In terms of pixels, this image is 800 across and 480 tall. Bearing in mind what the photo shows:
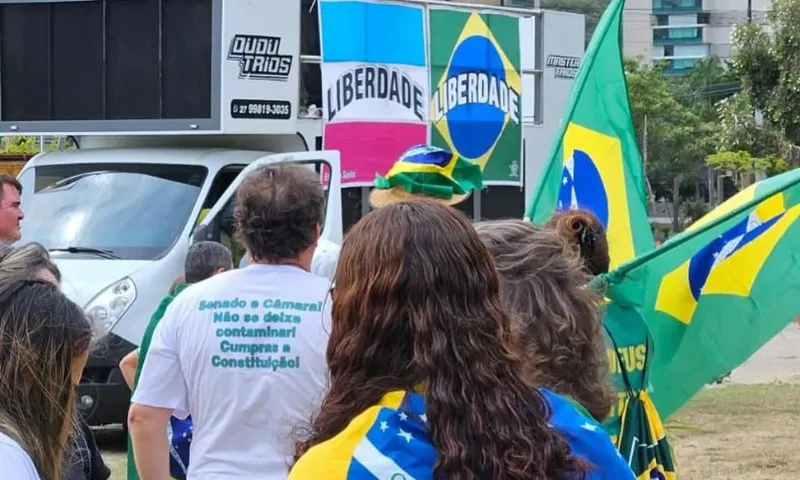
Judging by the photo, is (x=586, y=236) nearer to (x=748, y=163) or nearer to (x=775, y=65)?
(x=775, y=65)

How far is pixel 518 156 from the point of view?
11.5m

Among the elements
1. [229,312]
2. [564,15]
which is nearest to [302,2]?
[564,15]

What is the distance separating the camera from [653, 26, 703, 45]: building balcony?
105 meters

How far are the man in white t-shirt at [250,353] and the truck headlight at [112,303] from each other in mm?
4945

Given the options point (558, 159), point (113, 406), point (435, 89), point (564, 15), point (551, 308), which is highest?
point (564, 15)

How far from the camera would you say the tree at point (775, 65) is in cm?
2467

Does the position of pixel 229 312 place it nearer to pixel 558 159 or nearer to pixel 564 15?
pixel 558 159

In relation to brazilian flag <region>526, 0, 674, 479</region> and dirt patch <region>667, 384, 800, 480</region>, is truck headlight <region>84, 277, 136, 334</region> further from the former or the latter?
brazilian flag <region>526, 0, 674, 479</region>

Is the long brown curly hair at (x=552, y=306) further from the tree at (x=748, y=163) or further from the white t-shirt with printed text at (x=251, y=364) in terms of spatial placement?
the tree at (x=748, y=163)

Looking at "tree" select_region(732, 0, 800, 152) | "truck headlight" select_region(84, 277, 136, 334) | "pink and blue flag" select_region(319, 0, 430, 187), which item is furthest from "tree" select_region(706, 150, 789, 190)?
"truck headlight" select_region(84, 277, 136, 334)

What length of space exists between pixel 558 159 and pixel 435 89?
19.0 ft

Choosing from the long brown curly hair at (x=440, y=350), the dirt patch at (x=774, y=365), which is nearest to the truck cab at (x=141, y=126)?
the dirt patch at (x=774, y=365)

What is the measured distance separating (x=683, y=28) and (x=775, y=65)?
3277 inches

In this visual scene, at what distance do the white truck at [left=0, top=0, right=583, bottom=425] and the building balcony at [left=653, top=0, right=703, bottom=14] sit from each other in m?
100
